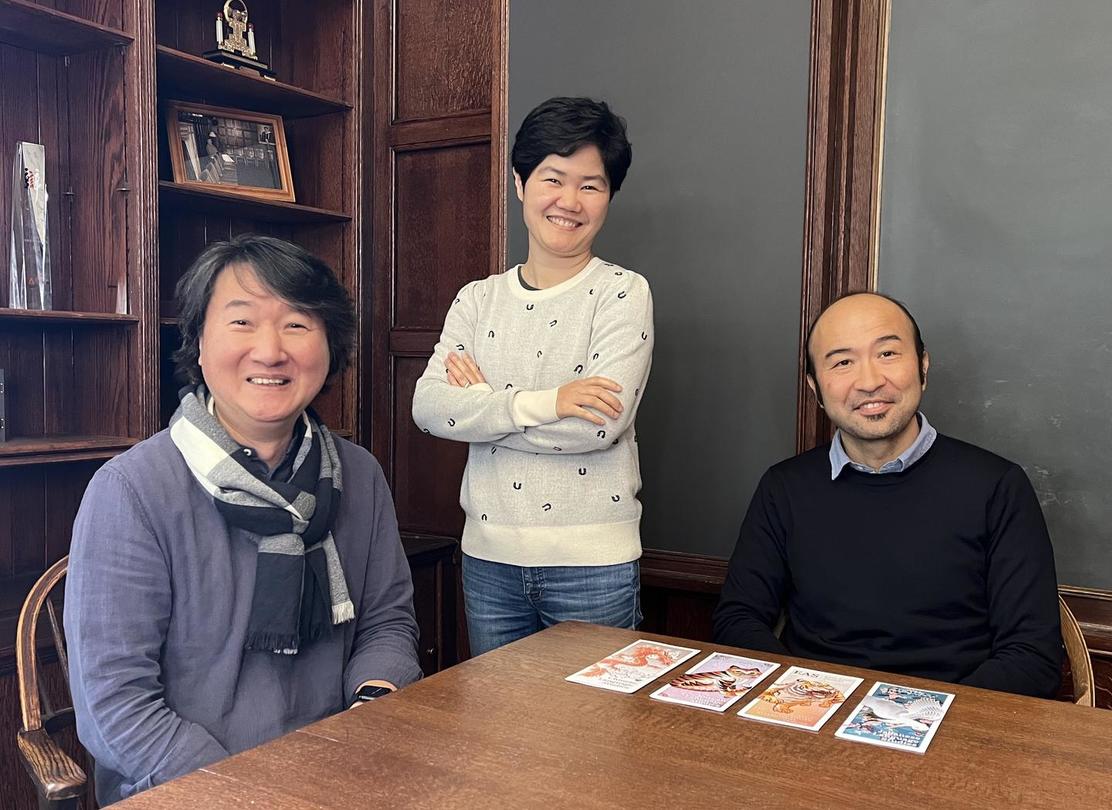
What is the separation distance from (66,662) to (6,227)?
56.8 inches

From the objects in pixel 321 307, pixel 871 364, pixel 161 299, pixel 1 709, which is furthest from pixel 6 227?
pixel 871 364

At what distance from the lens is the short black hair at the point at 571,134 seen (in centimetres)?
196

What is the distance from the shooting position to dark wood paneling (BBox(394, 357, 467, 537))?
3191mm

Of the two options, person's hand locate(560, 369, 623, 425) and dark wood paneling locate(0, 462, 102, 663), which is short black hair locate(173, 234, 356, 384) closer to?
person's hand locate(560, 369, 623, 425)

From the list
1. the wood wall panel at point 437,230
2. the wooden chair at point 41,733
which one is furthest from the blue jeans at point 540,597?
the wood wall panel at point 437,230

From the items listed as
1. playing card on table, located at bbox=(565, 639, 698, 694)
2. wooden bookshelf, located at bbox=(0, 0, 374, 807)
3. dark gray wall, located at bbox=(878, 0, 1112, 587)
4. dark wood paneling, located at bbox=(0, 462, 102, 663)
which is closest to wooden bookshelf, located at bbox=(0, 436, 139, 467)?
wooden bookshelf, located at bbox=(0, 0, 374, 807)

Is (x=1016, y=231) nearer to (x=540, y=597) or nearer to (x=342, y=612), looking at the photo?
(x=540, y=597)

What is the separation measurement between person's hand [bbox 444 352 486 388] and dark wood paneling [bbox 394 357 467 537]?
110 centimetres

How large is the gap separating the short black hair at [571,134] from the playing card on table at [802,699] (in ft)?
3.62

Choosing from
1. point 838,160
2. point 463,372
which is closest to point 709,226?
point 838,160

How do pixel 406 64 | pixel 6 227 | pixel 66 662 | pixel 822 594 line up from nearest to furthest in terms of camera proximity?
pixel 66 662, pixel 822 594, pixel 6 227, pixel 406 64

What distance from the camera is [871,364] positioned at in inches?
73.4

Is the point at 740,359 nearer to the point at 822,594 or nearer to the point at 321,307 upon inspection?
the point at 822,594

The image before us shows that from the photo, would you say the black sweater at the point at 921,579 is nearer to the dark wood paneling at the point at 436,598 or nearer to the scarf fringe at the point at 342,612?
the scarf fringe at the point at 342,612
